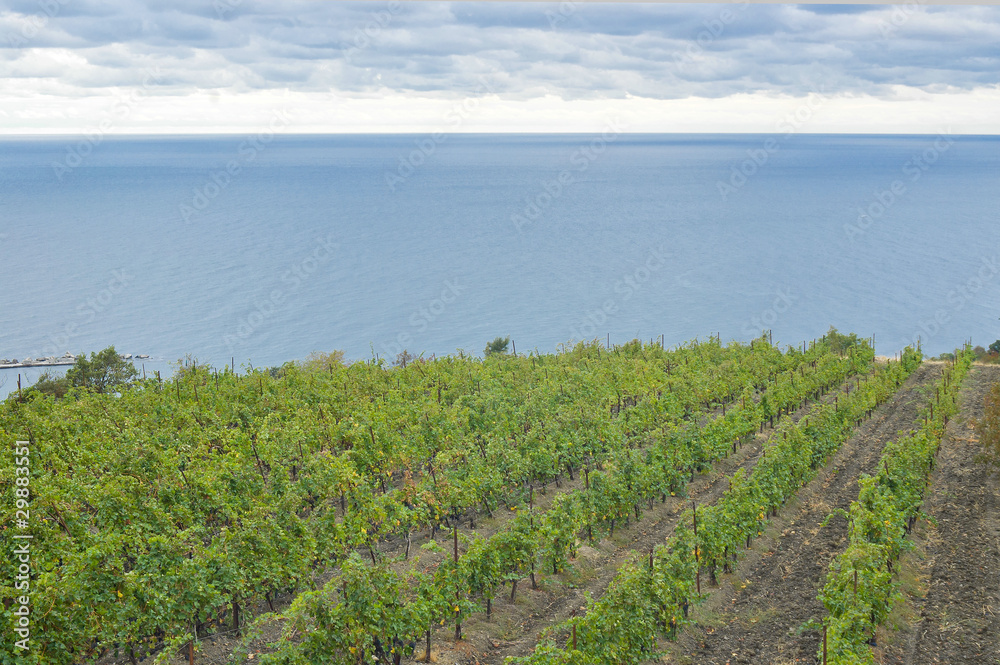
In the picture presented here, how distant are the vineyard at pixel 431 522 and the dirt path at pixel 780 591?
10 centimetres

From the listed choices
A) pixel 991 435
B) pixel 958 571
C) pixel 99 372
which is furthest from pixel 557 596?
pixel 99 372

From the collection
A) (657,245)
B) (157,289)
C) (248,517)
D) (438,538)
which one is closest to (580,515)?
(438,538)

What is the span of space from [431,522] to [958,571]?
12.1 m

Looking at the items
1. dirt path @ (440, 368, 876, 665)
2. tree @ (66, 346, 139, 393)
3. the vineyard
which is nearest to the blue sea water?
tree @ (66, 346, 139, 393)

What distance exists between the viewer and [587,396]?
92.6 ft

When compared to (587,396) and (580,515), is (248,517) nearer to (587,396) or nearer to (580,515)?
(580,515)

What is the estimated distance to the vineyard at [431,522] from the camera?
11.9m

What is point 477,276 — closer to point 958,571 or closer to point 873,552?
point 958,571

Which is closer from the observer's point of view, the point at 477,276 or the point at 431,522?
the point at 431,522


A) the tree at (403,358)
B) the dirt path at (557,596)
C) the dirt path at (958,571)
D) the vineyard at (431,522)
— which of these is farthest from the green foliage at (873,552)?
the tree at (403,358)

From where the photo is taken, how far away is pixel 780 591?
1608 centimetres

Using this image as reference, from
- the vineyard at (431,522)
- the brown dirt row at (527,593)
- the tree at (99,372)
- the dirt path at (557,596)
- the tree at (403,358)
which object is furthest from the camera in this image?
the tree at (403,358)

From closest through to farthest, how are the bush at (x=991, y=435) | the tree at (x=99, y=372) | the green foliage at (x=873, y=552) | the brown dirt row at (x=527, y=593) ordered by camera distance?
the green foliage at (x=873, y=552)
the brown dirt row at (x=527, y=593)
the bush at (x=991, y=435)
the tree at (x=99, y=372)

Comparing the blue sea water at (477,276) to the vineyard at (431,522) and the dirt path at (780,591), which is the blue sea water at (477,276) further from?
the dirt path at (780,591)
